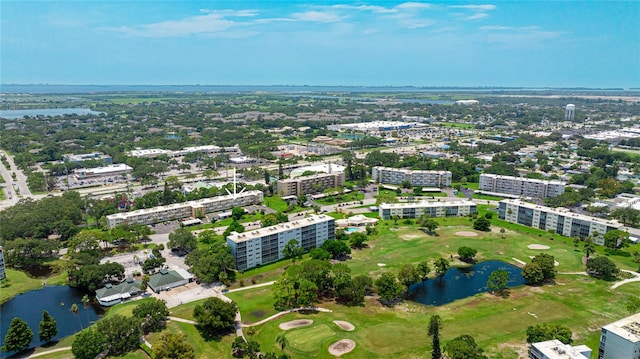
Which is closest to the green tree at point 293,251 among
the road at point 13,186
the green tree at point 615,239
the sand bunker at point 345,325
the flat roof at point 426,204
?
the sand bunker at point 345,325

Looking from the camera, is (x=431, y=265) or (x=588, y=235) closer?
(x=431, y=265)

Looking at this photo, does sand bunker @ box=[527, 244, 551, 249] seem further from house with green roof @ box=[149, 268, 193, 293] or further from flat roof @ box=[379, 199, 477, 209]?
house with green roof @ box=[149, 268, 193, 293]

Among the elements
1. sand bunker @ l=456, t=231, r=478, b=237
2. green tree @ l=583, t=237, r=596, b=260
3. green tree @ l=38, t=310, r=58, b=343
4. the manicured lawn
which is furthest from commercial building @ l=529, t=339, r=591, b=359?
the manicured lawn

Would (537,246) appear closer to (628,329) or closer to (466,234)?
(466,234)

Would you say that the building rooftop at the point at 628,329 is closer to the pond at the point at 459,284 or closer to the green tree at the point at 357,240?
the pond at the point at 459,284

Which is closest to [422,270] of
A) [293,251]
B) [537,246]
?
[293,251]

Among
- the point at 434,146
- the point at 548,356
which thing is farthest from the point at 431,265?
the point at 434,146

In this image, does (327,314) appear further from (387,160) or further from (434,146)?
(434,146)
